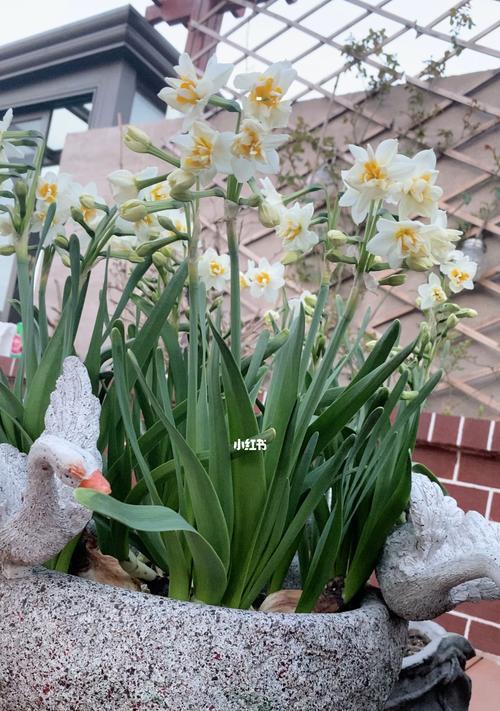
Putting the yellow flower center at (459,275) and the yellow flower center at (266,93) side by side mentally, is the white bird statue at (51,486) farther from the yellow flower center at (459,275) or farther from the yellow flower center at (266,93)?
the yellow flower center at (459,275)

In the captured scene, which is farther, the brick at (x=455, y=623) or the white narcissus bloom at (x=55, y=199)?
the brick at (x=455, y=623)

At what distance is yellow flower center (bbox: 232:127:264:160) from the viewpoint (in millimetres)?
503

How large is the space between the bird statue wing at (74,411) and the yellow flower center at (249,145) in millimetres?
202

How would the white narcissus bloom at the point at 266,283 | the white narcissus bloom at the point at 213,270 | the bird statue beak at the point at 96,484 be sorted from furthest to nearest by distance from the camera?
the white narcissus bloom at the point at 266,283 → the white narcissus bloom at the point at 213,270 → the bird statue beak at the point at 96,484

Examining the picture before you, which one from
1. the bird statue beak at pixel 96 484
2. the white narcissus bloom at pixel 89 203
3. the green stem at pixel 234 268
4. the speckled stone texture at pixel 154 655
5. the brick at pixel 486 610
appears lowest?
→ the brick at pixel 486 610

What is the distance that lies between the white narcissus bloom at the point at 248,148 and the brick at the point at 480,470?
0.93m

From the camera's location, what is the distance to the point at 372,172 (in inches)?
22.6

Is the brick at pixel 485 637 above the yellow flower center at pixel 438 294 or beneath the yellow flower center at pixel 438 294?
beneath

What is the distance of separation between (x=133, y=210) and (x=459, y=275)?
48 cm

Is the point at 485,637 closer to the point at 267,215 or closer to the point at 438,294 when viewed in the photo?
the point at 438,294

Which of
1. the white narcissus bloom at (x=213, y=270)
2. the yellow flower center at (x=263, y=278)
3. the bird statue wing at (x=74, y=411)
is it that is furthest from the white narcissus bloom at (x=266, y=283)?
the bird statue wing at (x=74, y=411)

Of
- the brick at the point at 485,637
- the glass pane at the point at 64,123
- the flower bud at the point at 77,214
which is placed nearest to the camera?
the flower bud at the point at 77,214

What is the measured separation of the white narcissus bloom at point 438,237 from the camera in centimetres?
58

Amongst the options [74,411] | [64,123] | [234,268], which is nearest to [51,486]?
[74,411]
